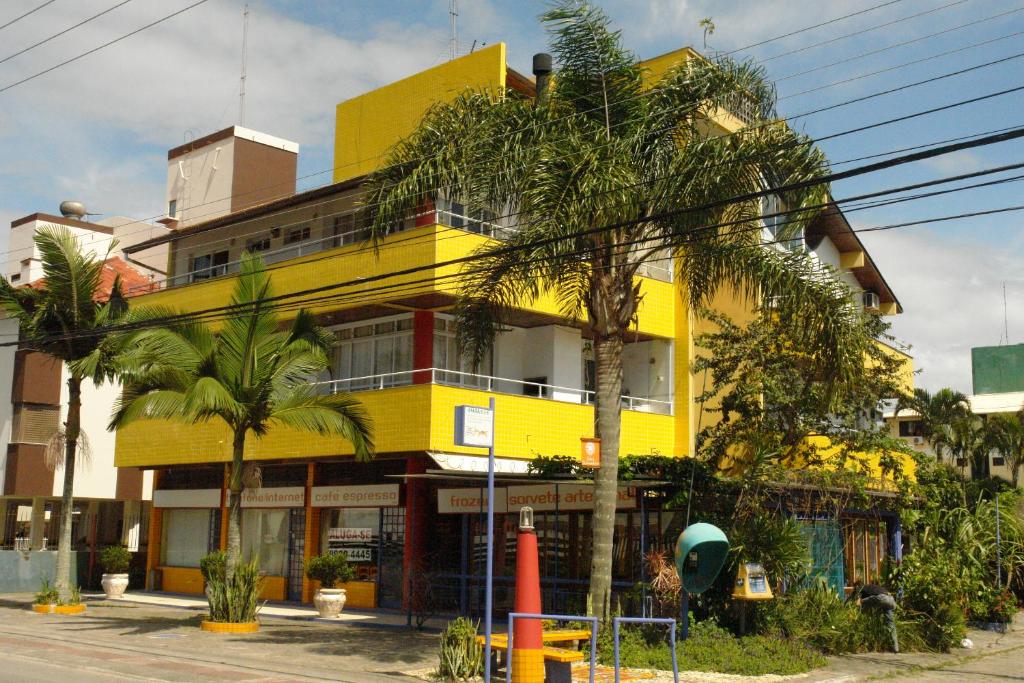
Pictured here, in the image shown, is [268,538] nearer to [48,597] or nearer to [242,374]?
[48,597]

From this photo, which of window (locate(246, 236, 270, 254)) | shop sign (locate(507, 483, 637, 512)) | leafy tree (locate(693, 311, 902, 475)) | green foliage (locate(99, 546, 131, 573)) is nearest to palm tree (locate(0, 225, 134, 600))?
green foliage (locate(99, 546, 131, 573))

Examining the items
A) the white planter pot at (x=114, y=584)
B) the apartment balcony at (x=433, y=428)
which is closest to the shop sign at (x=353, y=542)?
the apartment balcony at (x=433, y=428)

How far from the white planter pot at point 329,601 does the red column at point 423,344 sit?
5.11 m

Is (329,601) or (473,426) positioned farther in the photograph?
(329,601)

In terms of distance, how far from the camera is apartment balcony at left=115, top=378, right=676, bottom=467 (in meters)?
23.5

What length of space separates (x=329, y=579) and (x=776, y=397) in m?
10.8

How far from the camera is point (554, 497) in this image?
810 inches

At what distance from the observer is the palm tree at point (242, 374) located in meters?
20.2

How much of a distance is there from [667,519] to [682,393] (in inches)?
380

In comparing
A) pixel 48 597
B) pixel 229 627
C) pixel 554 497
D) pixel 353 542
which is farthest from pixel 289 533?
pixel 554 497

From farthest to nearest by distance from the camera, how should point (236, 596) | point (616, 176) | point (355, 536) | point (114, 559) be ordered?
1. point (114, 559)
2. point (355, 536)
3. point (236, 596)
4. point (616, 176)

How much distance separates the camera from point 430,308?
83.0 feet

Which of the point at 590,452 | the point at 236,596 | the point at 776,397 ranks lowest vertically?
the point at 236,596

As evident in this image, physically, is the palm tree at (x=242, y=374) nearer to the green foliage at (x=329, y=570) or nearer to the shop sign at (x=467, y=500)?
the shop sign at (x=467, y=500)
